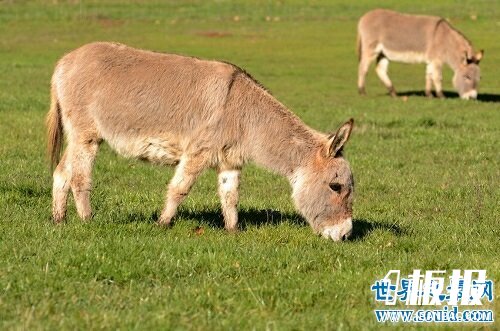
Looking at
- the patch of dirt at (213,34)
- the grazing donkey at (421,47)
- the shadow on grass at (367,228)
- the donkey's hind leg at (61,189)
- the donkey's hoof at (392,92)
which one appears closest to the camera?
the shadow on grass at (367,228)

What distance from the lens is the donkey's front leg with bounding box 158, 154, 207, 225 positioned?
335 inches

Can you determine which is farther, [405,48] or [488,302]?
[405,48]

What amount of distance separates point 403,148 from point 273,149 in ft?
25.1

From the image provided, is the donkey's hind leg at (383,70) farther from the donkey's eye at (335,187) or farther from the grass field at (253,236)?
the donkey's eye at (335,187)

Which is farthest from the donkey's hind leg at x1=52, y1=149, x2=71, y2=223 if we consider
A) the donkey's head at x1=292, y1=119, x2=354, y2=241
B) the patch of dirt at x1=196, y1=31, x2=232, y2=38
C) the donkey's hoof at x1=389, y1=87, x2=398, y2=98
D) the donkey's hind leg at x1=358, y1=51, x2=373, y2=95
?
the patch of dirt at x1=196, y1=31, x2=232, y2=38

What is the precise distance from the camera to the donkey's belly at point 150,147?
8666 millimetres

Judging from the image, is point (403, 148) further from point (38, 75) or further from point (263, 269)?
point (38, 75)

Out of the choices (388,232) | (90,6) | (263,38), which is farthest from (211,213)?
(90,6)

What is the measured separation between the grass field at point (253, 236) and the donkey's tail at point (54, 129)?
2.05 ft

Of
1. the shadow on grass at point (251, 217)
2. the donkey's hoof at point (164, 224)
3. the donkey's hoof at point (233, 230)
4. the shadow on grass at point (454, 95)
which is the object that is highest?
the donkey's hoof at point (164, 224)

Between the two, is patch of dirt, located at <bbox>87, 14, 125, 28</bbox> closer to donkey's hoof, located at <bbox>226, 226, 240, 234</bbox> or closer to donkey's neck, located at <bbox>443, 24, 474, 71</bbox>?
donkey's neck, located at <bbox>443, 24, 474, 71</bbox>

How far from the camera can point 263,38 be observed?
40625mm

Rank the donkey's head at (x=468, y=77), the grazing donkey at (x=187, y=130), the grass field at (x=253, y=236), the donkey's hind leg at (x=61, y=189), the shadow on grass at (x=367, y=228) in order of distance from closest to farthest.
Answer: the grass field at (x=253, y=236), the grazing donkey at (x=187, y=130), the shadow on grass at (x=367, y=228), the donkey's hind leg at (x=61, y=189), the donkey's head at (x=468, y=77)

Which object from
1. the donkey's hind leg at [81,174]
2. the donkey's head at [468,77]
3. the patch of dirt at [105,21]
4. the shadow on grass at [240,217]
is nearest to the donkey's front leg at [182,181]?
the shadow on grass at [240,217]
